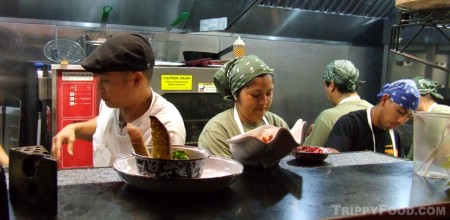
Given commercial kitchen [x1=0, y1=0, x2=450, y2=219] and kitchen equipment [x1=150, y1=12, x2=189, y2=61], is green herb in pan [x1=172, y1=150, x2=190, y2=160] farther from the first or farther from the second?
kitchen equipment [x1=150, y1=12, x2=189, y2=61]

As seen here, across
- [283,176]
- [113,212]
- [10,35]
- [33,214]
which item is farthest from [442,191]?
[10,35]

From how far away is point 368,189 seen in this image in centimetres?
103

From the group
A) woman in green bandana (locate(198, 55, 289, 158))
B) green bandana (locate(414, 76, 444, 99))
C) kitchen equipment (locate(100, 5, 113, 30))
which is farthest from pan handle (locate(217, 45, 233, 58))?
green bandana (locate(414, 76, 444, 99))

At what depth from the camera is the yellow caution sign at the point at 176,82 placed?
2.54 metres

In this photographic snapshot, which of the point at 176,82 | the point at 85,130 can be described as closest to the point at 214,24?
the point at 176,82

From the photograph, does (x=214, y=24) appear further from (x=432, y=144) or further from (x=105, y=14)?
(x=432, y=144)

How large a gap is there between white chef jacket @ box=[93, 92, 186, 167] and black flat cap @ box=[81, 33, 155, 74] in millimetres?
181

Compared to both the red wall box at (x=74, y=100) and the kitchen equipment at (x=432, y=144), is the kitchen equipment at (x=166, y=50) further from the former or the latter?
the kitchen equipment at (x=432, y=144)

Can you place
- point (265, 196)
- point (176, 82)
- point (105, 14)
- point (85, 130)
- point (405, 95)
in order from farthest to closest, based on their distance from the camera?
point (105, 14), point (176, 82), point (405, 95), point (85, 130), point (265, 196)

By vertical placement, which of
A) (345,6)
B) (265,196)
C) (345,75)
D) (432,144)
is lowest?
(265,196)

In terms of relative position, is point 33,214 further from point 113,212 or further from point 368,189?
point 368,189

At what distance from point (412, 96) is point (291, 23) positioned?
145cm

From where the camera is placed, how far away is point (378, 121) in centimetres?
237

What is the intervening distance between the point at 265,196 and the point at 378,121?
162 cm
